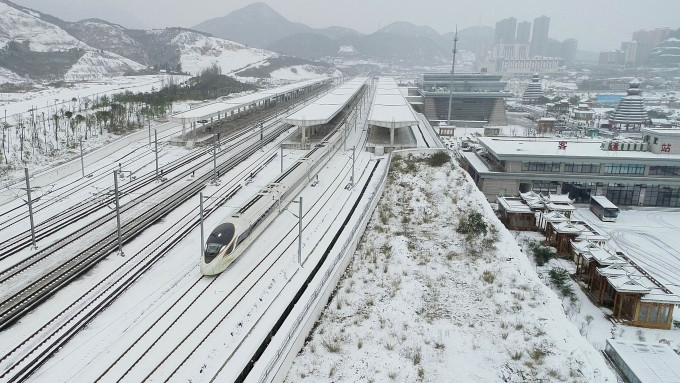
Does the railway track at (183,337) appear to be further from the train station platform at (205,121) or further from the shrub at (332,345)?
the train station platform at (205,121)

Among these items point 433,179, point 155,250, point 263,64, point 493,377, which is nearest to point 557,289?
point 493,377

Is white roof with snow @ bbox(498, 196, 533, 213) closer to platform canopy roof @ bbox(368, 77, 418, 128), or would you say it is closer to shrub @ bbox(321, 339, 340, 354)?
platform canopy roof @ bbox(368, 77, 418, 128)

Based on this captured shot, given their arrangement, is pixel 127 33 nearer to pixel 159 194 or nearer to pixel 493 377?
pixel 159 194

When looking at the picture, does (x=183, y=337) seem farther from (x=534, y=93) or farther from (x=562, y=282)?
(x=534, y=93)

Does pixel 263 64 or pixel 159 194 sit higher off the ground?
pixel 263 64

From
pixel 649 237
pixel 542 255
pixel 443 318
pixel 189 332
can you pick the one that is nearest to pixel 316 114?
pixel 542 255

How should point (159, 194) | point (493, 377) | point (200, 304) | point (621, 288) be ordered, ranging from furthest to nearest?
1. point (159, 194)
2. point (621, 288)
3. point (200, 304)
4. point (493, 377)
